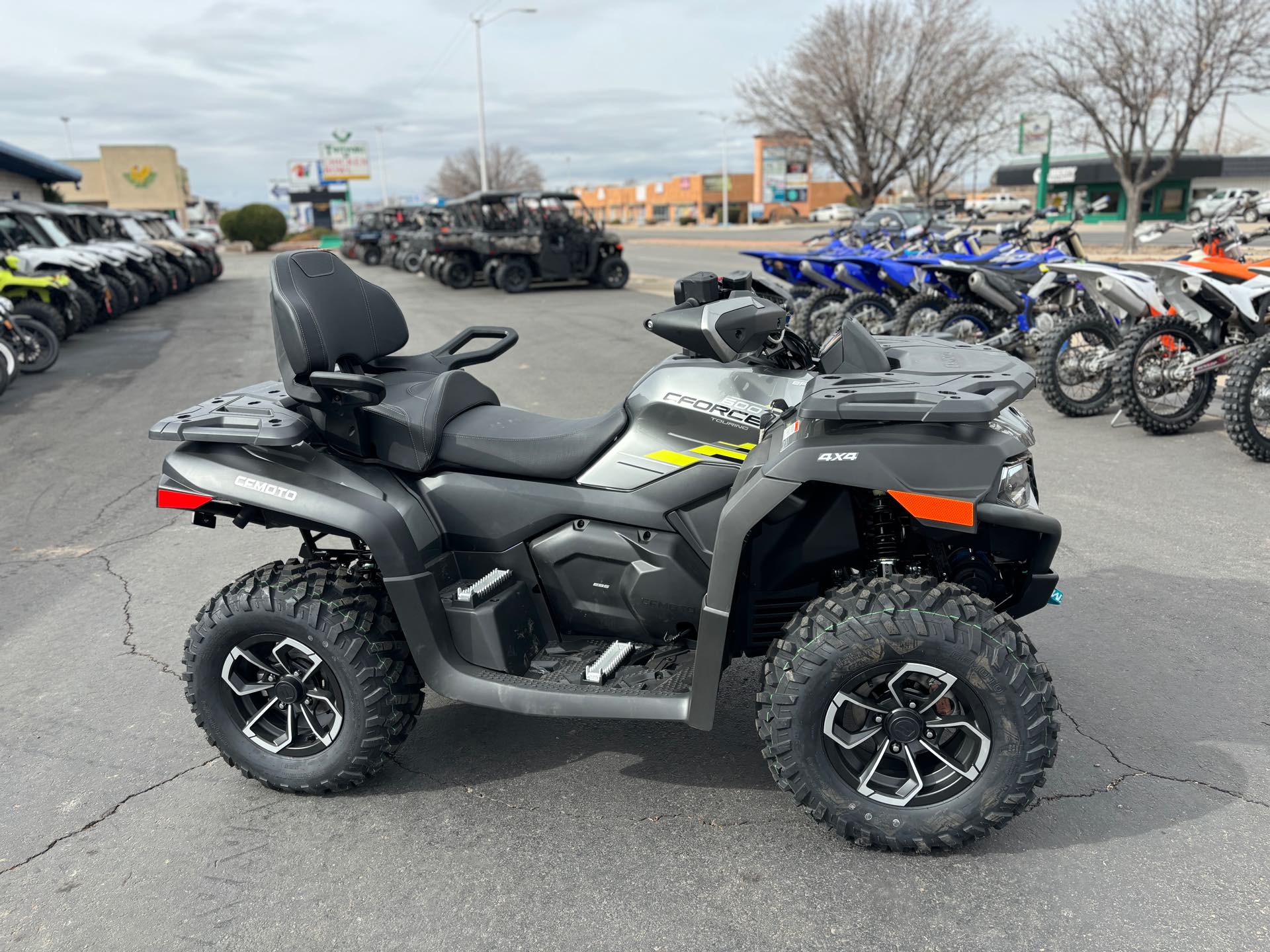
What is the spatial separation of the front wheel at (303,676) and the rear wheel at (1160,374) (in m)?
5.93

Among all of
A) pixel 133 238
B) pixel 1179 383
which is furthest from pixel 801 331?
pixel 133 238

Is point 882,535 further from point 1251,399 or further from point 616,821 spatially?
point 1251,399

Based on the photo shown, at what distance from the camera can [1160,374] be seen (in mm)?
6957

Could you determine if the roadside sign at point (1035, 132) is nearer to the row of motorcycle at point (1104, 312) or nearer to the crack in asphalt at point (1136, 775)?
the row of motorcycle at point (1104, 312)

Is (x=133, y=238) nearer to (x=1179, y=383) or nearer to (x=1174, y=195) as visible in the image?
(x=1179, y=383)

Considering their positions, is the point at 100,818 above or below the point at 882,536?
below

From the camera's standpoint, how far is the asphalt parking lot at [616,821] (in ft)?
8.04

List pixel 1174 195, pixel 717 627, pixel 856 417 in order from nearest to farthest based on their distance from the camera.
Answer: pixel 856 417, pixel 717 627, pixel 1174 195

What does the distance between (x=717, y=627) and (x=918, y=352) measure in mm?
1082

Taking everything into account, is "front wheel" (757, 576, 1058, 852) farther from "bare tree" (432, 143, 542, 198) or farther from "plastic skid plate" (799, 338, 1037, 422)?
"bare tree" (432, 143, 542, 198)

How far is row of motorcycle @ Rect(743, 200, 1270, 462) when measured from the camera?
673 centimetres

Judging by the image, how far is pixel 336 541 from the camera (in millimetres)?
5367

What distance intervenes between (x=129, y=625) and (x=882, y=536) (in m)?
3.42

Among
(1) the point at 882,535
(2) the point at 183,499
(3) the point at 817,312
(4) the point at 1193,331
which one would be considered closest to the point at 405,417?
(2) the point at 183,499
